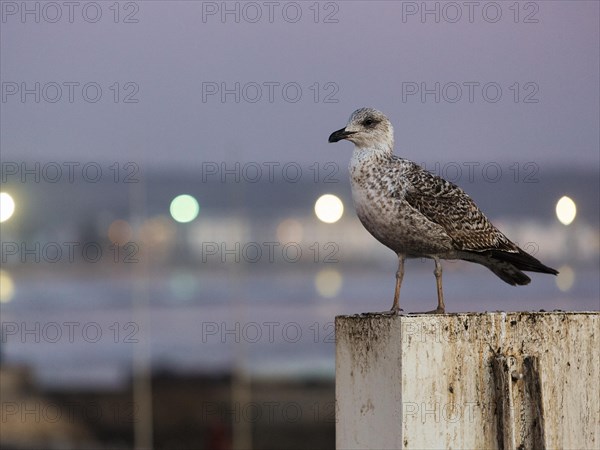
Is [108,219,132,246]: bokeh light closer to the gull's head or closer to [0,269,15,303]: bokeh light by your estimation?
[0,269,15,303]: bokeh light

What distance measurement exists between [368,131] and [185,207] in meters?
56.7

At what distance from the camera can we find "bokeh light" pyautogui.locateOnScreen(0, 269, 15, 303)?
67125mm

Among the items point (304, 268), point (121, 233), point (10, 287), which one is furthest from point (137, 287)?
point (304, 268)

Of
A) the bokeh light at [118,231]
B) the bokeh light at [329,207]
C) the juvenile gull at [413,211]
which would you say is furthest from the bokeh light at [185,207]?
the juvenile gull at [413,211]

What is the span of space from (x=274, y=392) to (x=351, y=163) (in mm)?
42746

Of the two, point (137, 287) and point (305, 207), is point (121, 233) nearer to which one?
point (305, 207)

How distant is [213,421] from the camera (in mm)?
44938

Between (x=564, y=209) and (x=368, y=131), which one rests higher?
(x=564, y=209)

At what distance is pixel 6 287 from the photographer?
228 ft

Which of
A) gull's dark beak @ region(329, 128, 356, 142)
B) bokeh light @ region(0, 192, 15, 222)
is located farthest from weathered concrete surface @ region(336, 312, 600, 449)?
bokeh light @ region(0, 192, 15, 222)

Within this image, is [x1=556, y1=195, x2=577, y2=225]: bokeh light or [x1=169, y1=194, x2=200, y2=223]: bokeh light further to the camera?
[x1=169, y1=194, x2=200, y2=223]: bokeh light

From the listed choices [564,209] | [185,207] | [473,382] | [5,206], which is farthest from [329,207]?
[185,207]

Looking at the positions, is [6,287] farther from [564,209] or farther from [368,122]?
[368,122]

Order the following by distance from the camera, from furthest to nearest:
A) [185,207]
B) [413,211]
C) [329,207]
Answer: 1. [185,207]
2. [329,207]
3. [413,211]
